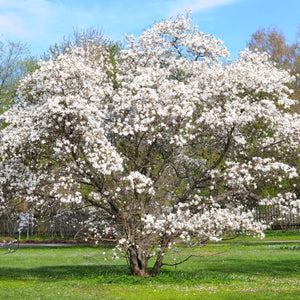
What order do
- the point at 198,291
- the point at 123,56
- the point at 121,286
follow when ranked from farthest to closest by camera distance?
1. the point at 123,56
2. the point at 121,286
3. the point at 198,291

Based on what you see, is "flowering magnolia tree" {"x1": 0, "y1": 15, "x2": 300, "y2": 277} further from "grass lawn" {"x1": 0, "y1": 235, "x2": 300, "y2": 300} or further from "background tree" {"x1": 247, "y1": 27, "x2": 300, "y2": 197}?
"background tree" {"x1": 247, "y1": 27, "x2": 300, "y2": 197}

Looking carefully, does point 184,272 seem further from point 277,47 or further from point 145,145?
point 277,47

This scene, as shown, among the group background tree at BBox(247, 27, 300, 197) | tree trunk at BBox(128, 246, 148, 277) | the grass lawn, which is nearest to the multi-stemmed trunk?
tree trunk at BBox(128, 246, 148, 277)

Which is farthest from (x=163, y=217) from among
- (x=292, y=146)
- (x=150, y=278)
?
(x=292, y=146)

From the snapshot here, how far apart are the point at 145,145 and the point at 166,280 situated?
168 inches

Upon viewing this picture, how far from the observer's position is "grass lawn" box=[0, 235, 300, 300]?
1166 centimetres

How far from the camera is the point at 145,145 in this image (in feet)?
44.8

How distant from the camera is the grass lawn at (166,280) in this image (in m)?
11.7

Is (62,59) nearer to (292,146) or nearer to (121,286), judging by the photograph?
(121,286)

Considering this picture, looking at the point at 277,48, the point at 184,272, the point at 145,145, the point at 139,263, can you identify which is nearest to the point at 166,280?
the point at 139,263

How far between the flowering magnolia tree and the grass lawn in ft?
3.76

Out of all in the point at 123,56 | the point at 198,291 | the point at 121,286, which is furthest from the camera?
the point at 123,56

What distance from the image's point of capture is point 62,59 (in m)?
13.4

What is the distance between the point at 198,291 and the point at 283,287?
8.43 feet
